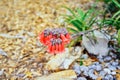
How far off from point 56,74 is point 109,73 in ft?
2.07

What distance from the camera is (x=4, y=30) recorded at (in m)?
5.11

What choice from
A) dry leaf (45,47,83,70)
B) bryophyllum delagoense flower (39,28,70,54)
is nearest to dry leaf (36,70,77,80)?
dry leaf (45,47,83,70)

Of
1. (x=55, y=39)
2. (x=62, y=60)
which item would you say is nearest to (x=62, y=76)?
Result: (x=62, y=60)

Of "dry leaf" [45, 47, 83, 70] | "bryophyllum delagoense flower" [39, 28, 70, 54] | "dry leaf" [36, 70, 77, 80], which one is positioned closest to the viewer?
"bryophyllum delagoense flower" [39, 28, 70, 54]

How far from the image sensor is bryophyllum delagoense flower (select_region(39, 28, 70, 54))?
3291 millimetres

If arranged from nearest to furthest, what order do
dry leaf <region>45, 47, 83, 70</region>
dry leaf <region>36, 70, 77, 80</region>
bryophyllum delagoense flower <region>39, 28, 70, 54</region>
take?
bryophyllum delagoense flower <region>39, 28, 70, 54</region> → dry leaf <region>36, 70, 77, 80</region> → dry leaf <region>45, 47, 83, 70</region>

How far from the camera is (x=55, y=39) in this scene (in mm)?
3318

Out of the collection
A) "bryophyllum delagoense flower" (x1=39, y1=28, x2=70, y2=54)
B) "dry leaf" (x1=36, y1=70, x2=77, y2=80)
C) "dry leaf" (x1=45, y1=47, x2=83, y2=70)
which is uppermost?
"bryophyllum delagoense flower" (x1=39, y1=28, x2=70, y2=54)

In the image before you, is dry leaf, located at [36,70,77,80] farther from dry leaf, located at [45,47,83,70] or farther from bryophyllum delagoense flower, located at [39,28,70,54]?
bryophyllum delagoense flower, located at [39,28,70,54]

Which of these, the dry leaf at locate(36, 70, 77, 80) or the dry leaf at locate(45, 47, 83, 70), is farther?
the dry leaf at locate(45, 47, 83, 70)

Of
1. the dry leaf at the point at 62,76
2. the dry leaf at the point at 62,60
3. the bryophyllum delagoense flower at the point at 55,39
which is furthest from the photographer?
the dry leaf at the point at 62,60

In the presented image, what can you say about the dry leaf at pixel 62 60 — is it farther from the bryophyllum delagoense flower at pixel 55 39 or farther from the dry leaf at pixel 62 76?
the bryophyllum delagoense flower at pixel 55 39

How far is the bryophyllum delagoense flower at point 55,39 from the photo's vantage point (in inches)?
130

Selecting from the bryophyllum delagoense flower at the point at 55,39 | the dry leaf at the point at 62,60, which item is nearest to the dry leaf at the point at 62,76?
the dry leaf at the point at 62,60
